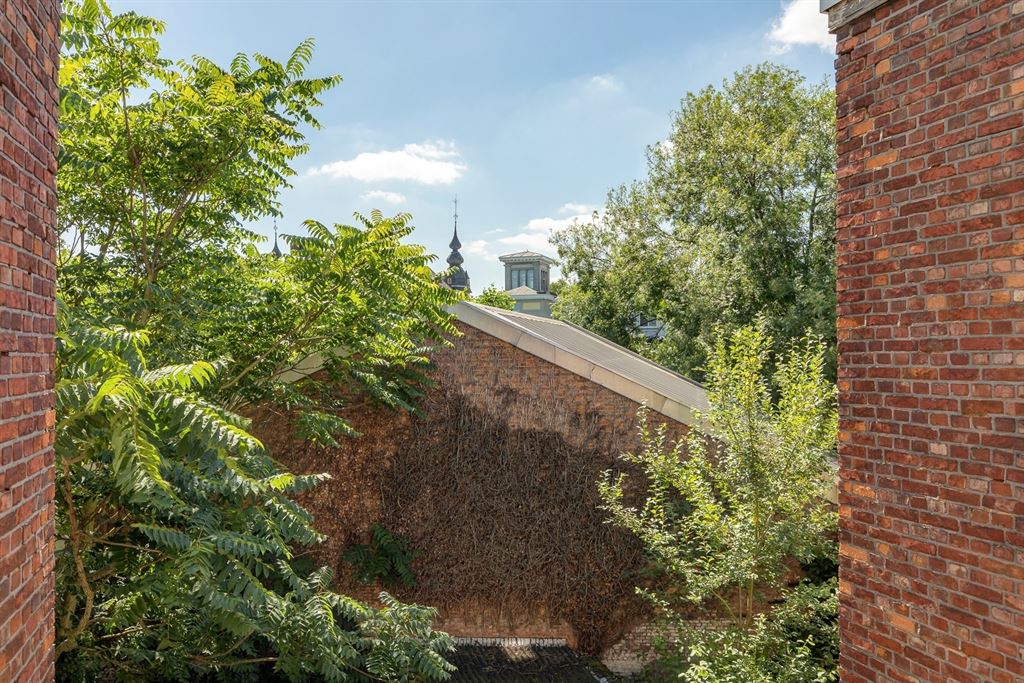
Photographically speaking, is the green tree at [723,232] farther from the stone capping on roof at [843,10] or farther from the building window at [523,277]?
the building window at [523,277]

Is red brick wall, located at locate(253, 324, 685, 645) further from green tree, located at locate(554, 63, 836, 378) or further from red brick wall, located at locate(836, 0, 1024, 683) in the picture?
green tree, located at locate(554, 63, 836, 378)

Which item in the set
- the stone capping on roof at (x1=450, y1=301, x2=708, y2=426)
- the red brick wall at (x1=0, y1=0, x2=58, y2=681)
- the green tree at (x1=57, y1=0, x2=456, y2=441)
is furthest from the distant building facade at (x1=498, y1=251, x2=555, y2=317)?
the red brick wall at (x1=0, y1=0, x2=58, y2=681)

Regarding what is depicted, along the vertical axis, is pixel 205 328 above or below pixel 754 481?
above

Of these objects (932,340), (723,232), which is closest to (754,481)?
(932,340)

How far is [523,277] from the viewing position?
256ft

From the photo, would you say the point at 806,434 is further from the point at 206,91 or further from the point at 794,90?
the point at 794,90

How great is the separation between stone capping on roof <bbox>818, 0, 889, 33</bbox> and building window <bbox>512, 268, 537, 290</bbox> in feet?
238

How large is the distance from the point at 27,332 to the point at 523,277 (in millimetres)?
75818

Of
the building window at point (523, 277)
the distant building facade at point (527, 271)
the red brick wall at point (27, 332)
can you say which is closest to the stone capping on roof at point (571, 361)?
the red brick wall at point (27, 332)

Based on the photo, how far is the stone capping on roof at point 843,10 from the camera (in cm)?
401

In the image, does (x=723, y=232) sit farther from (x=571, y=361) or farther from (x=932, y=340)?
(x=932, y=340)

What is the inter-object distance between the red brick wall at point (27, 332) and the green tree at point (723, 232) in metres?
20.1

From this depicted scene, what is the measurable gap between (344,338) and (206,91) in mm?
3254

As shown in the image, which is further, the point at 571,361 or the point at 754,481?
the point at 571,361
